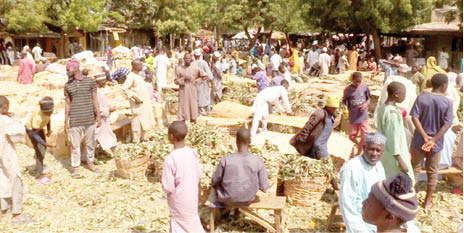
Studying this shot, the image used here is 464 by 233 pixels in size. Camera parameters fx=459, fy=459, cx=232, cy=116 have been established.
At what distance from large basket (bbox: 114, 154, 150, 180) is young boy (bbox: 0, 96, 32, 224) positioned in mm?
1686

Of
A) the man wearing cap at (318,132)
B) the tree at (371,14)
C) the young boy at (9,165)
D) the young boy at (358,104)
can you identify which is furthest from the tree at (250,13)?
the young boy at (9,165)

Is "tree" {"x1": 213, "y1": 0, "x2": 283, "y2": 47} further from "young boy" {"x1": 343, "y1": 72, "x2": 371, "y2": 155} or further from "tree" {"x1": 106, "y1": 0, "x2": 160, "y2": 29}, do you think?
"young boy" {"x1": 343, "y1": 72, "x2": 371, "y2": 155}

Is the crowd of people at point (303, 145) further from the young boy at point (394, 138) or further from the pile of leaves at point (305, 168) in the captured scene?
the pile of leaves at point (305, 168)

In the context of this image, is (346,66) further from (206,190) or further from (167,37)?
(167,37)

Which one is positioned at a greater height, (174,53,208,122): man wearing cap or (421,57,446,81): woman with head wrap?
(421,57,446,81): woman with head wrap

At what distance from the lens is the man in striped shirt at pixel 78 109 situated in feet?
22.6

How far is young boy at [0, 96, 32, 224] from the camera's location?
518 centimetres

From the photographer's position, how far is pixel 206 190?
5.59 metres

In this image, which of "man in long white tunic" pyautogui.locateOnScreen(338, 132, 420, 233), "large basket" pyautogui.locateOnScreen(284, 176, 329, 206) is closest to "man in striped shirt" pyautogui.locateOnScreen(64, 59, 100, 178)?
"large basket" pyautogui.locateOnScreen(284, 176, 329, 206)

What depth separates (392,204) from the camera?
Result: 8.04ft

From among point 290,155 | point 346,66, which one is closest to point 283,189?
point 290,155

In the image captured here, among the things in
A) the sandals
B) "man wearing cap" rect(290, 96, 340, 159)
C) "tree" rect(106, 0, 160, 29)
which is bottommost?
the sandals

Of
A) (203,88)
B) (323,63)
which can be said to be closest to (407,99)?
(203,88)

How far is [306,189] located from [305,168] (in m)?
0.27
